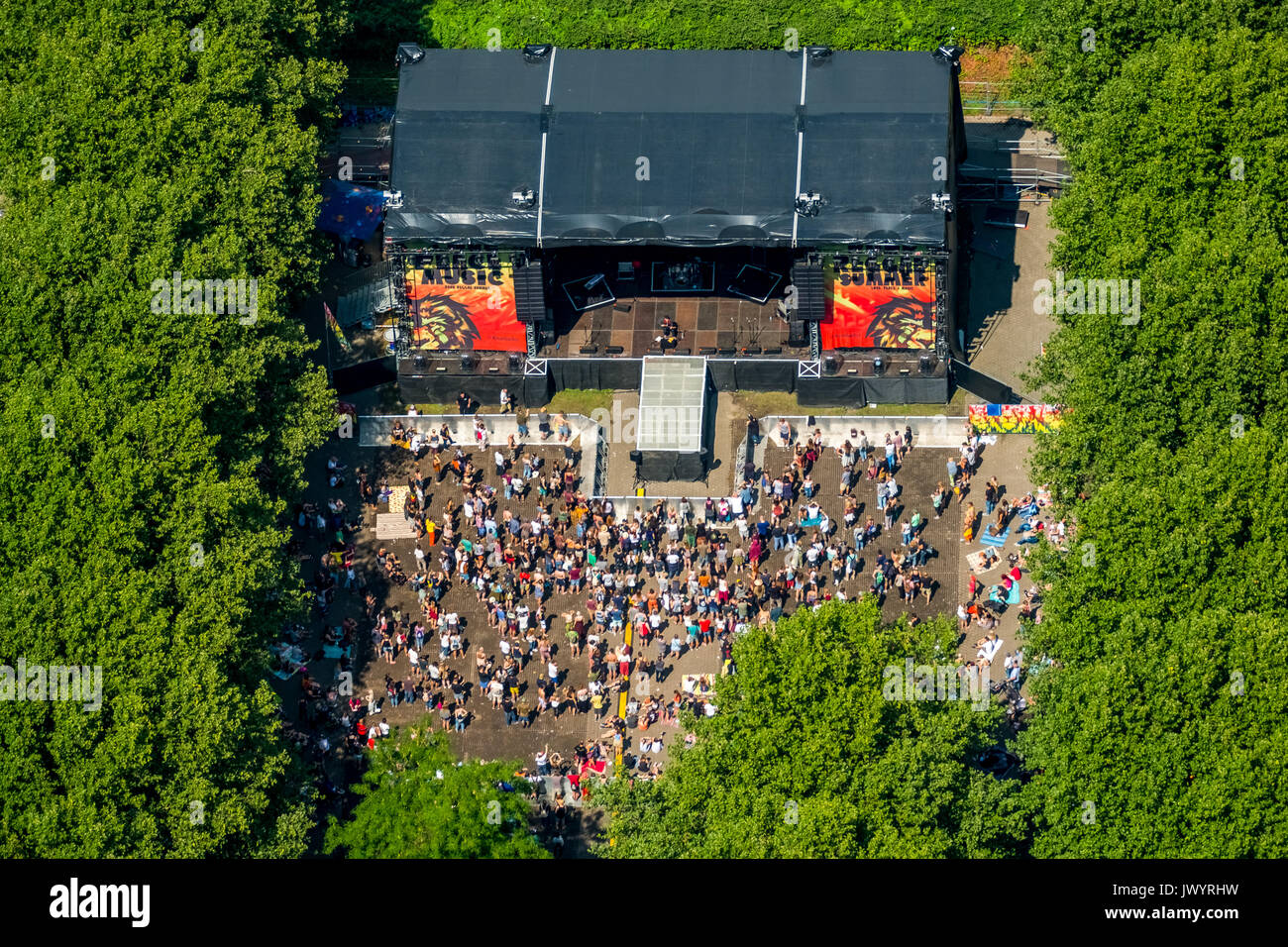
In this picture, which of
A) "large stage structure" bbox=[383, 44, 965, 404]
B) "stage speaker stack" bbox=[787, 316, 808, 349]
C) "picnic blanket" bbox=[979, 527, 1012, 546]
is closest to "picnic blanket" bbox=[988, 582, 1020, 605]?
"picnic blanket" bbox=[979, 527, 1012, 546]

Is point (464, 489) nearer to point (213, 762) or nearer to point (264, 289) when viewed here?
point (264, 289)

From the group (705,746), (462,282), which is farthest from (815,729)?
(462,282)

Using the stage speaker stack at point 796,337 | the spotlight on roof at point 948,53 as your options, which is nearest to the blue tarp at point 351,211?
the stage speaker stack at point 796,337

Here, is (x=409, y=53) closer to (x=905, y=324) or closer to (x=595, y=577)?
(x=905, y=324)

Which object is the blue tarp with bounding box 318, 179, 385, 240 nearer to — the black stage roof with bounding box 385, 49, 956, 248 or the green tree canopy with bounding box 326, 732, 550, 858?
the black stage roof with bounding box 385, 49, 956, 248

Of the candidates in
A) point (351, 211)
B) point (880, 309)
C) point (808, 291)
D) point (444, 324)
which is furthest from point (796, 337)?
point (351, 211)

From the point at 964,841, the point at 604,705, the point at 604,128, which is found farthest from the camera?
the point at 604,128

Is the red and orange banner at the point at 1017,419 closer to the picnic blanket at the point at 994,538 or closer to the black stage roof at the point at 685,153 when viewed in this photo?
the picnic blanket at the point at 994,538
